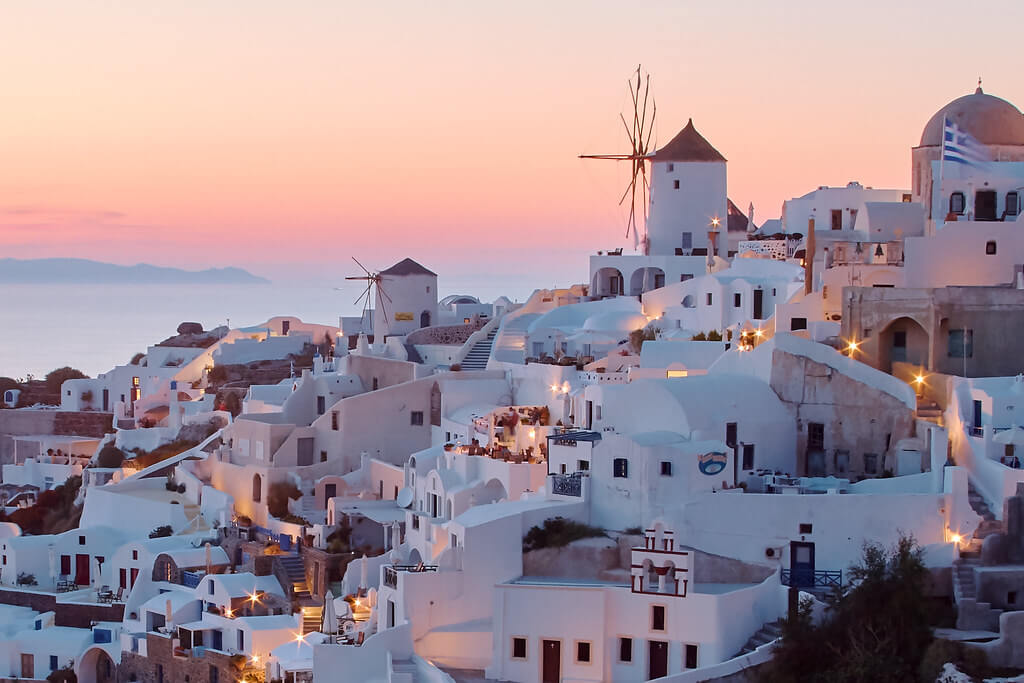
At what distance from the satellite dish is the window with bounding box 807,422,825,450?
8.99 m

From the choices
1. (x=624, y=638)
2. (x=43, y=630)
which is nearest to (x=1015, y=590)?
(x=624, y=638)

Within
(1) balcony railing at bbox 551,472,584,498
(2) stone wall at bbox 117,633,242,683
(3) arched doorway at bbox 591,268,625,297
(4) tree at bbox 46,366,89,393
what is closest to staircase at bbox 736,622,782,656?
(1) balcony railing at bbox 551,472,584,498

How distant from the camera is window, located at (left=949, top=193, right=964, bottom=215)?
3709cm

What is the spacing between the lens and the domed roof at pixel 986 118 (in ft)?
128

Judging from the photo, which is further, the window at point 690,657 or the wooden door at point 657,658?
the wooden door at point 657,658

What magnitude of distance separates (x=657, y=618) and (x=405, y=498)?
9990 millimetres

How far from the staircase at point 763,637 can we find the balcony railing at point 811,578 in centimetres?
86

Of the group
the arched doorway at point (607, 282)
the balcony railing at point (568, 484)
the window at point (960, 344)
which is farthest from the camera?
the arched doorway at point (607, 282)

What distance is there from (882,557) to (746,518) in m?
2.37

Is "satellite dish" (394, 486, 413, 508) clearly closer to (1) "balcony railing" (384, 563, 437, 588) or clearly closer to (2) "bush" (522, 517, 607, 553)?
(1) "balcony railing" (384, 563, 437, 588)

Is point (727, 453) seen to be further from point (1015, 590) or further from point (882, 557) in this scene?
point (1015, 590)

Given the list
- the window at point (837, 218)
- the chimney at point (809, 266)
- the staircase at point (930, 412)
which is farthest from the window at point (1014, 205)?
the staircase at point (930, 412)

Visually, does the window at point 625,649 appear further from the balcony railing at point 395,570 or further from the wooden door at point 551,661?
the balcony railing at point 395,570

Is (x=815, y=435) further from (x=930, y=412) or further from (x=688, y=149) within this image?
(x=688, y=149)
